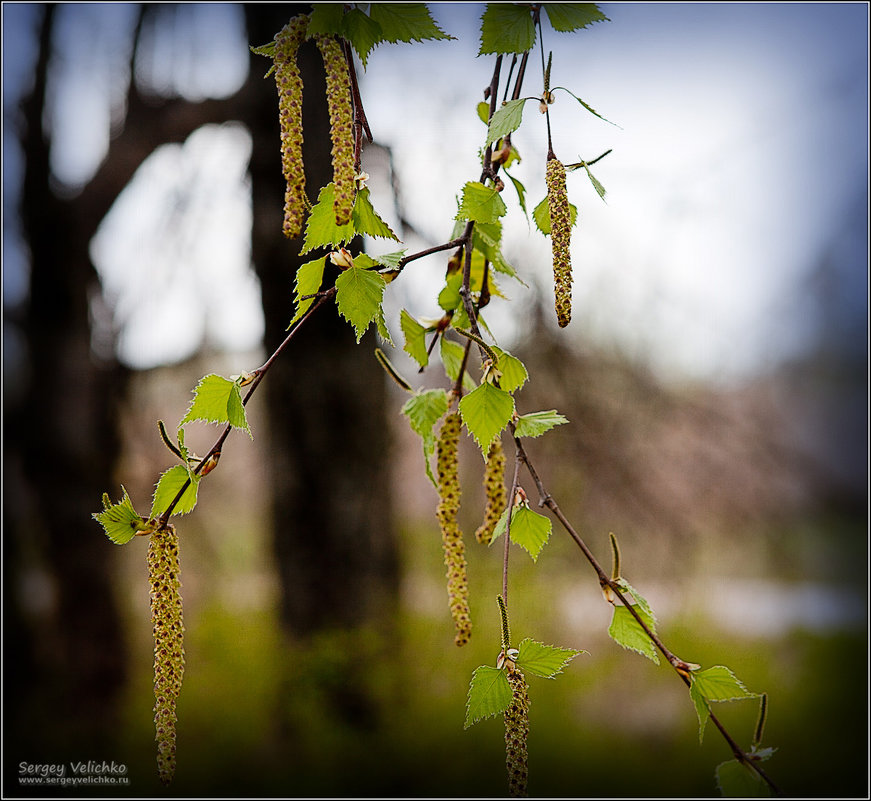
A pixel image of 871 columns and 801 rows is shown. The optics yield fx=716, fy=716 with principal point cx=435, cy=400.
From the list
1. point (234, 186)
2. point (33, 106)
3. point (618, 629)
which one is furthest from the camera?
point (33, 106)

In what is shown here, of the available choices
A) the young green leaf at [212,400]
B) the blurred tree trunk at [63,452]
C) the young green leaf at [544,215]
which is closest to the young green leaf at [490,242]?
the young green leaf at [544,215]

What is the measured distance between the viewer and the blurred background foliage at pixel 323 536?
142 centimetres

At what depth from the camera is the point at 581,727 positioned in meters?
1.66

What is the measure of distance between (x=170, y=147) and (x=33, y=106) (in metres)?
0.44

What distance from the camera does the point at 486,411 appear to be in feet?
1.08

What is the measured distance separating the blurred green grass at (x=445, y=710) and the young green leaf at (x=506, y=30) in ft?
4.10

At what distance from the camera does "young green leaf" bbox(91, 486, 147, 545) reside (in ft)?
0.96

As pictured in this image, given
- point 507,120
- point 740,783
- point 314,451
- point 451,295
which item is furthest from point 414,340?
point 314,451

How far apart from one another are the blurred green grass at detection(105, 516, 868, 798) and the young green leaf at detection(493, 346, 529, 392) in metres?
1.17

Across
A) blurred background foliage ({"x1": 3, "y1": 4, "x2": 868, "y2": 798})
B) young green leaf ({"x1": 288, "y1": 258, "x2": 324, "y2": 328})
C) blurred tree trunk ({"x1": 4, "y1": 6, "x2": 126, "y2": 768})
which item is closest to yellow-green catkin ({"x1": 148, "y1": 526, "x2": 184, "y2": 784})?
young green leaf ({"x1": 288, "y1": 258, "x2": 324, "y2": 328})

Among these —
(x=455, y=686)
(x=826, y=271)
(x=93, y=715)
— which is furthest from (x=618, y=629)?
(x=826, y=271)

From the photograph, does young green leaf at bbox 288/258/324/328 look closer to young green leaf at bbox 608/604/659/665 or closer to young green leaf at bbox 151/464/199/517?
young green leaf at bbox 151/464/199/517

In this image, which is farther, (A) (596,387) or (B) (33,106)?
(B) (33,106)

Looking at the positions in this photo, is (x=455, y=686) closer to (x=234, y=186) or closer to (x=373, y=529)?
(x=373, y=529)
